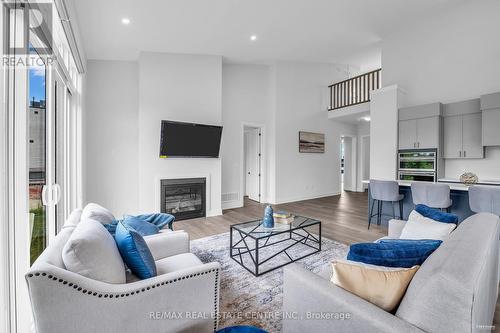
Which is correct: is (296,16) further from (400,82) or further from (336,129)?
(336,129)

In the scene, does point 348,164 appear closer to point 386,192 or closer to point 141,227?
point 386,192

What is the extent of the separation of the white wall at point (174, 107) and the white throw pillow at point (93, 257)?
3361 mm

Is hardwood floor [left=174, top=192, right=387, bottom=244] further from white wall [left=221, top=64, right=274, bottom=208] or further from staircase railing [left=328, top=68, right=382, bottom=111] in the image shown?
staircase railing [left=328, top=68, right=382, bottom=111]

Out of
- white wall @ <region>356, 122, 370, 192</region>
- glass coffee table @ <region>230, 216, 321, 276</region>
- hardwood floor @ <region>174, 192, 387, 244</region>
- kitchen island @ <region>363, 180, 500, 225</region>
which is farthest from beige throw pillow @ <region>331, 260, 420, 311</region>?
white wall @ <region>356, 122, 370, 192</region>

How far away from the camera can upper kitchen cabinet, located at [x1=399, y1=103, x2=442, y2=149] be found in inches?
175

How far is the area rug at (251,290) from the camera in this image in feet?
5.88

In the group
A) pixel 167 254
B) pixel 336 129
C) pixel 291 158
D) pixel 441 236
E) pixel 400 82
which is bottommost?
pixel 167 254

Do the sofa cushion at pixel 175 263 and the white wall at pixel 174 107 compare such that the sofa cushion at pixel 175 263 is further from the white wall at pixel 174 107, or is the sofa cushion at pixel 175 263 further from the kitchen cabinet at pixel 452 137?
the kitchen cabinet at pixel 452 137

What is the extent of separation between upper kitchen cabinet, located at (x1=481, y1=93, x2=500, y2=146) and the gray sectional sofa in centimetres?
390

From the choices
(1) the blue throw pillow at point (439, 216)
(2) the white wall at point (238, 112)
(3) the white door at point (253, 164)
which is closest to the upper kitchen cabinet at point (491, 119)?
(1) the blue throw pillow at point (439, 216)

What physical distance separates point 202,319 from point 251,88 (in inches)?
219

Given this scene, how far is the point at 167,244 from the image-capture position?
203 cm

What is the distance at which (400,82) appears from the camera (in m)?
5.29

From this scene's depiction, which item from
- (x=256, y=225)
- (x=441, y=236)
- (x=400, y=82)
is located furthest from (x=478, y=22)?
(x=256, y=225)
